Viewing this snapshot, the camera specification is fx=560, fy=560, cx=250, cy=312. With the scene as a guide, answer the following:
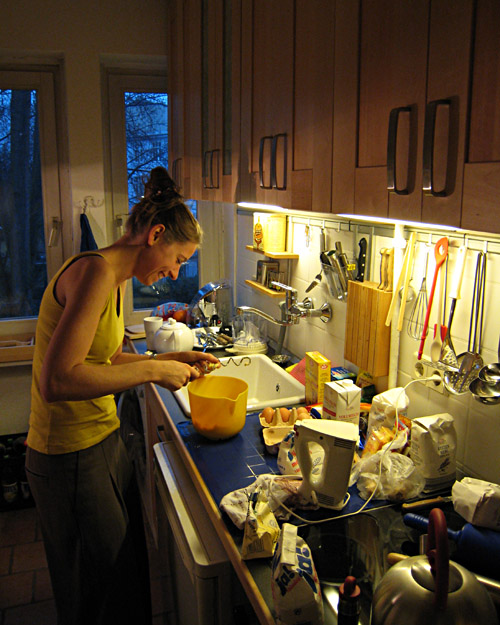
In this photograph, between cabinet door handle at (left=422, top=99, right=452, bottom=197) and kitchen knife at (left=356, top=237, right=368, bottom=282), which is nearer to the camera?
cabinet door handle at (left=422, top=99, right=452, bottom=197)

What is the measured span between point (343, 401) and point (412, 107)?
773 millimetres

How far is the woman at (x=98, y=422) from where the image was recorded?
4.78ft

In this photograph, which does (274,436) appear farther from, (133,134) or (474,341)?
(133,134)

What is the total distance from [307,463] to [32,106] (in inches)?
109

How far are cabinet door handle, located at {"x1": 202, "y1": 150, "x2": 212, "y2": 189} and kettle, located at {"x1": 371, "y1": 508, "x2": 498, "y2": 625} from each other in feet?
5.71

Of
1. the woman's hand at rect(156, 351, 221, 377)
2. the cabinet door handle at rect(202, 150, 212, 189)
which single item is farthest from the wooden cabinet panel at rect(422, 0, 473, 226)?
the cabinet door handle at rect(202, 150, 212, 189)

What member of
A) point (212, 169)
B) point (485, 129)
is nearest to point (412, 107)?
point (485, 129)

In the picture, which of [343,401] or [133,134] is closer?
[343,401]

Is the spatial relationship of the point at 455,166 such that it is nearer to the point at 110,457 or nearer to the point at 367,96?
the point at 367,96

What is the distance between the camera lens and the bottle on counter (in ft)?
2.91

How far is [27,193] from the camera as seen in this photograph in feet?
10.5

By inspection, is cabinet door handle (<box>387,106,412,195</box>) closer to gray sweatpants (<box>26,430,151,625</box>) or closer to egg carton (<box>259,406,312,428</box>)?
egg carton (<box>259,406,312,428</box>)

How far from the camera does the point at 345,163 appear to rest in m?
1.19

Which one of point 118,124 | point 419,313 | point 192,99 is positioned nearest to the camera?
point 419,313
